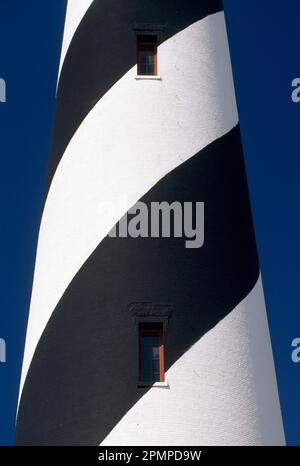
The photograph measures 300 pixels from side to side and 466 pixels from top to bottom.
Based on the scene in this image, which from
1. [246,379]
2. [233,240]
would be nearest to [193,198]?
[233,240]

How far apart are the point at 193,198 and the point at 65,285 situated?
1.56m

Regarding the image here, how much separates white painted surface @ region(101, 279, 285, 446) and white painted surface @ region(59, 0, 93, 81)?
3.89 meters

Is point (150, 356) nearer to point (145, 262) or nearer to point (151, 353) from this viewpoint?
point (151, 353)

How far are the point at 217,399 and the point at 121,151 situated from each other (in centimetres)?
275

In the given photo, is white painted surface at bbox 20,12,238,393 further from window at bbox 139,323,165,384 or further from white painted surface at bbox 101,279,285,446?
white painted surface at bbox 101,279,285,446

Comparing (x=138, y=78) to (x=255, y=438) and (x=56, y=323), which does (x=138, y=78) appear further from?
(x=255, y=438)

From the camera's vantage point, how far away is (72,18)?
38.5 feet

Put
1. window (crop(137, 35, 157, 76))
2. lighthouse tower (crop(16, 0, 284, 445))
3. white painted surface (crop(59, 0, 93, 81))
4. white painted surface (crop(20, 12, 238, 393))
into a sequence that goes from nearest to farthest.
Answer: lighthouse tower (crop(16, 0, 284, 445)) < white painted surface (crop(20, 12, 238, 393)) < window (crop(137, 35, 157, 76)) < white painted surface (crop(59, 0, 93, 81))

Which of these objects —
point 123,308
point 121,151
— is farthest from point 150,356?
point 121,151

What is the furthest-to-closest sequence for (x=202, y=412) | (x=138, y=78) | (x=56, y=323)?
(x=138, y=78) < (x=56, y=323) < (x=202, y=412)

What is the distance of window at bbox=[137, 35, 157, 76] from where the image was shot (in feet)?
35.4

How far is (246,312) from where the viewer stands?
9906 mm

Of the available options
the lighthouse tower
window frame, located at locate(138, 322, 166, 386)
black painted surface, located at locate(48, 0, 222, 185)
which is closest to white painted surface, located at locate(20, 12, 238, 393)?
the lighthouse tower

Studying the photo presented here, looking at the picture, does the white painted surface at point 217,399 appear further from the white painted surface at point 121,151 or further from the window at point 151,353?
the white painted surface at point 121,151
